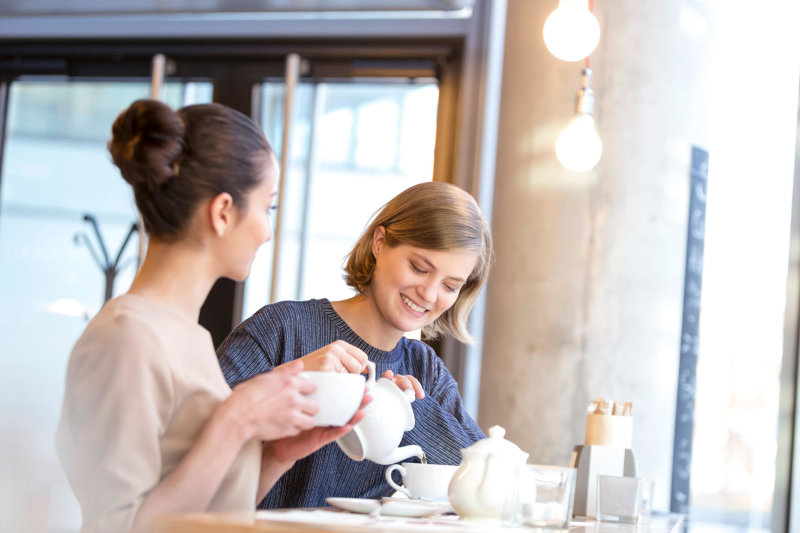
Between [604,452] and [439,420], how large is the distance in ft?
1.37

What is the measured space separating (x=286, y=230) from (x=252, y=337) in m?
2.31

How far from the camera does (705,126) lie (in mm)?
3139

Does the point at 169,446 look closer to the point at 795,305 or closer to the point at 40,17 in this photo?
the point at 795,305

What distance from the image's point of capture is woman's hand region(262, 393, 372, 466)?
47.4 inches

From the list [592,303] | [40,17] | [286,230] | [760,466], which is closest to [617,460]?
[592,303]

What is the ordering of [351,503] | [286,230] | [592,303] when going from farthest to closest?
1. [286,230]
2. [592,303]
3. [351,503]

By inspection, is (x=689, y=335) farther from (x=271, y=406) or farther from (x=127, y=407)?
(x=127, y=407)

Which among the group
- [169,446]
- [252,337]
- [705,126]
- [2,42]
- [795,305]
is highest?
[2,42]

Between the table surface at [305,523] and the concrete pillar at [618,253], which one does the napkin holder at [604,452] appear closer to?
the table surface at [305,523]

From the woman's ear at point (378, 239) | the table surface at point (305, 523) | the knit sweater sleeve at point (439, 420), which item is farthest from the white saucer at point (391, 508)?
the woman's ear at point (378, 239)

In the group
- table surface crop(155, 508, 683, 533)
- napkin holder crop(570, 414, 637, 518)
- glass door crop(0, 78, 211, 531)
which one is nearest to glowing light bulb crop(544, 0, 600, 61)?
napkin holder crop(570, 414, 637, 518)

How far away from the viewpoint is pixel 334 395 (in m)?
1.14

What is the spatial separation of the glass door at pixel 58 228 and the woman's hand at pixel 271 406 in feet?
11.2

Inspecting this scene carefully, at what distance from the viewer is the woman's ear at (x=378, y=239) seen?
78.1 inches
